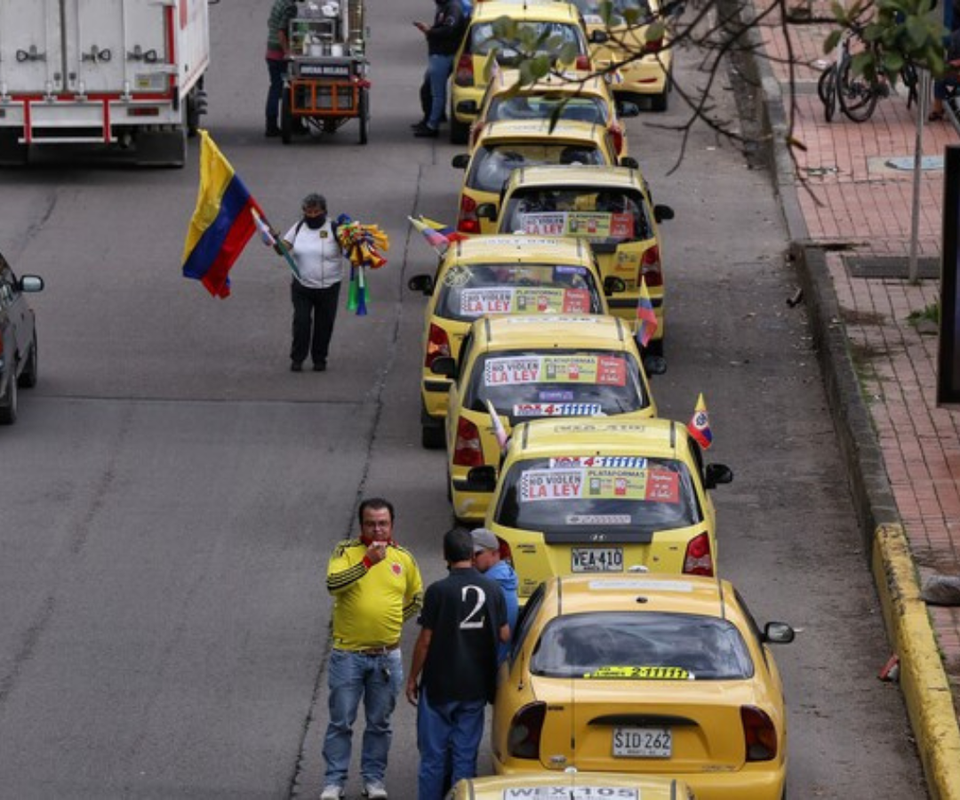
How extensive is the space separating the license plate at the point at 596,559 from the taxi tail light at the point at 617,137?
14.7 meters

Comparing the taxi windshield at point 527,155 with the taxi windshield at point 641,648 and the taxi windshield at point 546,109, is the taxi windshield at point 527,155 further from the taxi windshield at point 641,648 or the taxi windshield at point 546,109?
the taxi windshield at point 641,648

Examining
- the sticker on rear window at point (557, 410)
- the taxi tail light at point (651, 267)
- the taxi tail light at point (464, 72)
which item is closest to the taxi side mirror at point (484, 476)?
the sticker on rear window at point (557, 410)

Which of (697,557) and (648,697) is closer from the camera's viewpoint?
(648,697)

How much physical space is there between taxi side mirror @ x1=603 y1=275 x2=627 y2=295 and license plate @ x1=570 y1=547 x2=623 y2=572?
8.88 meters

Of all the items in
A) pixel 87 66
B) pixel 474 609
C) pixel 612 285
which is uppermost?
pixel 474 609

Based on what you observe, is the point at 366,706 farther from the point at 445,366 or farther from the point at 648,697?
the point at 445,366

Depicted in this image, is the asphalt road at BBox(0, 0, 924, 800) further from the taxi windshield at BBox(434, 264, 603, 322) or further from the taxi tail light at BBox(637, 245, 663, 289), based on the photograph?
the taxi windshield at BBox(434, 264, 603, 322)

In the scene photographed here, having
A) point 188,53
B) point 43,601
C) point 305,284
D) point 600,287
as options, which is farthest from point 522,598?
point 188,53

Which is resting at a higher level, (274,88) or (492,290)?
(492,290)

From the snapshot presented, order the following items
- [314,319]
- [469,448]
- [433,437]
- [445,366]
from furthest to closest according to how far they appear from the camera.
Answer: [314,319] → [433,437] → [445,366] → [469,448]

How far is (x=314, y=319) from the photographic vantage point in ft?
80.3

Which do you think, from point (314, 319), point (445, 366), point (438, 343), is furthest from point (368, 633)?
point (314, 319)

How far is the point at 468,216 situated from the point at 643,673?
1546 cm

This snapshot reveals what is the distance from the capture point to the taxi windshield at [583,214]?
24828 millimetres
